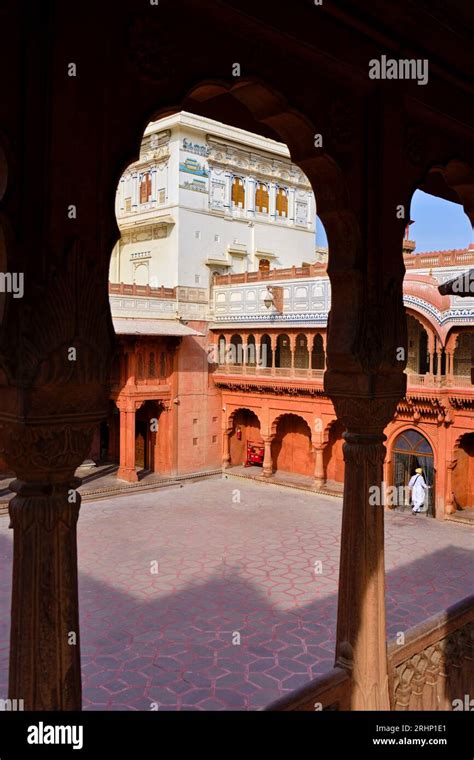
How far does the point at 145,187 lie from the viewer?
904 inches

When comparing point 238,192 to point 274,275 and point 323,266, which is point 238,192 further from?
→ point 323,266

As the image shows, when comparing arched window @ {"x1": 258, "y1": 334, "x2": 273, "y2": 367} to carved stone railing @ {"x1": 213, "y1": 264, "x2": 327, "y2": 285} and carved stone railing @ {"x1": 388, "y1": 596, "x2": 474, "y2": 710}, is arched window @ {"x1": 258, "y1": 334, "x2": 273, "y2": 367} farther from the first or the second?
carved stone railing @ {"x1": 388, "y1": 596, "x2": 474, "y2": 710}

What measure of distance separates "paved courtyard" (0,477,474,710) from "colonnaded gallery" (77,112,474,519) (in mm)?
2531

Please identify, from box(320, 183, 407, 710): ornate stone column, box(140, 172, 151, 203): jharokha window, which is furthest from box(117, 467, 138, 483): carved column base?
box(320, 183, 407, 710): ornate stone column

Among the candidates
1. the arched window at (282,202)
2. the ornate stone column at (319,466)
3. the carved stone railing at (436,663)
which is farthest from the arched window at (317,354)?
the carved stone railing at (436,663)

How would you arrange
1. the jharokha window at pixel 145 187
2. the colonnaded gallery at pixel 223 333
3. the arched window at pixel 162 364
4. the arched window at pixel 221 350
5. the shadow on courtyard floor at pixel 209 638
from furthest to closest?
the arched window at pixel 221 350
the jharokha window at pixel 145 187
the arched window at pixel 162 364
the colonnaded gallery at pixel 223 333
the shadow on courtyard floor at pixel 209 638

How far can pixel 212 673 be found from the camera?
9.32 meters

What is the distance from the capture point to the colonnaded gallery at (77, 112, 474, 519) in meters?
20.4

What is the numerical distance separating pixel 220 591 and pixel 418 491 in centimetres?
784

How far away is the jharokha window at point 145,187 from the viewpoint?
2283cm

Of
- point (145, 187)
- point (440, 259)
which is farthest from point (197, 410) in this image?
point (440, 259)

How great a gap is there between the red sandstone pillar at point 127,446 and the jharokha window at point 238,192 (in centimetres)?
857

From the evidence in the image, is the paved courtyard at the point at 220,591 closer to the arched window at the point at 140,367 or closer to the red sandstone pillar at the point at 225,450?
the red sandstone pillar at the point at 225,450
